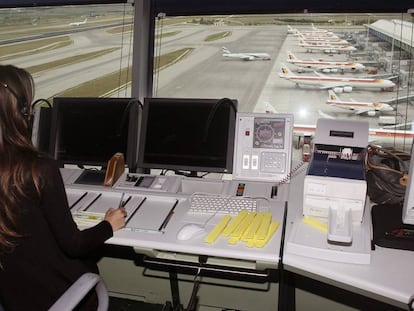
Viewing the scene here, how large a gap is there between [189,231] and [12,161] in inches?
25.3

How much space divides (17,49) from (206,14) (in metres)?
1.63

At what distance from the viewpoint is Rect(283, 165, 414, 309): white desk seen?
119 cm

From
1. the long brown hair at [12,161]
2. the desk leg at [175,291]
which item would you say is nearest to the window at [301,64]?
the desk leg at [175,291]

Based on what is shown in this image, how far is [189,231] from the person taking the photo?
151cm

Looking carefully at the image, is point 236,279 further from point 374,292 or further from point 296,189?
point 374,292

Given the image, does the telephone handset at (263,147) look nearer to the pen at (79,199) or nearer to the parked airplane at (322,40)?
the pen at (79,199)

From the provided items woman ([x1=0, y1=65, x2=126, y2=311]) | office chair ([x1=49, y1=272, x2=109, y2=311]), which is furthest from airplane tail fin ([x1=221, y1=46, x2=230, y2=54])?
office chair ([x1=49, y1=272, x2=109, y2=311])

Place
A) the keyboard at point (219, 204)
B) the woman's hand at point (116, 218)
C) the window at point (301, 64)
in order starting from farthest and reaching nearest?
the window at point (301, 64)
the keyboard at point (219, 204)
the woman's hand at point (116, 218)

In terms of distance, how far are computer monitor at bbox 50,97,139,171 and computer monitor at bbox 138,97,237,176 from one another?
67 mm

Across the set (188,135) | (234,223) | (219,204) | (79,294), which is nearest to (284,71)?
(188,135)

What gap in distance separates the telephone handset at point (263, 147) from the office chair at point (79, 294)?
0.94m

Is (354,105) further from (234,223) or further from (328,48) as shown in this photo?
(234,223)

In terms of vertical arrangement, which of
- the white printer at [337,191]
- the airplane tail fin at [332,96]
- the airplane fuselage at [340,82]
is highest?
the airplane fuselage at [340,82]

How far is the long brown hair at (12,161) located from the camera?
1168 mm
